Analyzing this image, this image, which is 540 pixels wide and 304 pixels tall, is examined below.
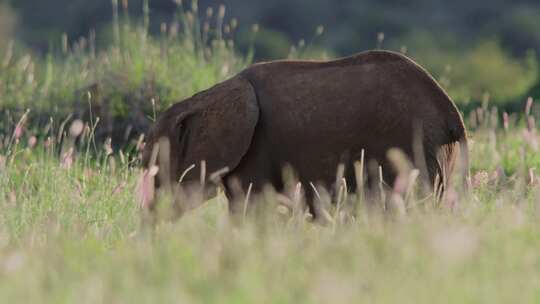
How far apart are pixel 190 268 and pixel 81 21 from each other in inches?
1860

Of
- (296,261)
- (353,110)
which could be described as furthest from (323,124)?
(296,261)

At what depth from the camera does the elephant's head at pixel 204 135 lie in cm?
595

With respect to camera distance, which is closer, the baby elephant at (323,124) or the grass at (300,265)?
the grass at (300,265)

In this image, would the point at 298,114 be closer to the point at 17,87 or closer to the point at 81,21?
the point at 17,87

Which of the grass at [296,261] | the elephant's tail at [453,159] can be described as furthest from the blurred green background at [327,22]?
the grass at [296,261]

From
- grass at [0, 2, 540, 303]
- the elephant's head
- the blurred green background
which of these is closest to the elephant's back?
the elephant's head

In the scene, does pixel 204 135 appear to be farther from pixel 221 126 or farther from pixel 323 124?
pixel 323 124

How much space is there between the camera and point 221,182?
612cm

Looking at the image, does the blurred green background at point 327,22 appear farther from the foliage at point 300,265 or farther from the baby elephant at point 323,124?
the foliage at point 300,265

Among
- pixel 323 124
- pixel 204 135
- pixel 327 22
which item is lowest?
pixel 327 22

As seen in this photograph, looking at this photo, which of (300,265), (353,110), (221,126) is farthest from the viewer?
(221,126)

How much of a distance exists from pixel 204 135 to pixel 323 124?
76cm

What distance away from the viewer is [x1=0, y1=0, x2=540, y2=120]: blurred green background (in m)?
41.2

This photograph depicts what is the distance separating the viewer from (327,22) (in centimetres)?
5244
